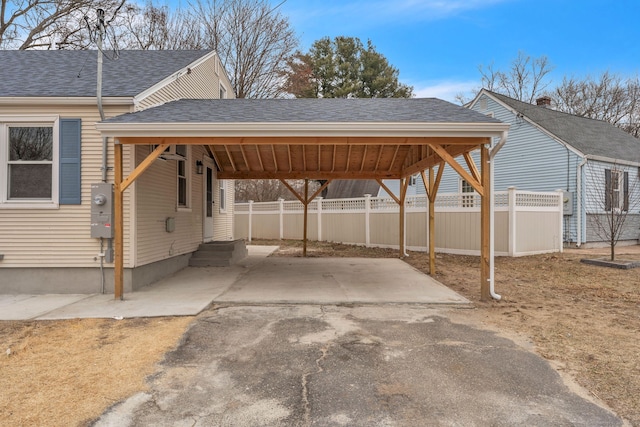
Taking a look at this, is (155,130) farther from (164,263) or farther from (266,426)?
(266,426)

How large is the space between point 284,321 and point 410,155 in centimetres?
568

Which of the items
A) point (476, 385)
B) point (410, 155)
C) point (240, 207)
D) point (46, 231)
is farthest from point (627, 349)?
point (240, 207)

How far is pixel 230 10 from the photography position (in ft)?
67.9

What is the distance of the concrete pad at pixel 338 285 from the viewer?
5.59m

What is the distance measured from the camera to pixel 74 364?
3285 mm

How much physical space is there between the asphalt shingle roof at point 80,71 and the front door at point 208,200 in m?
2.39

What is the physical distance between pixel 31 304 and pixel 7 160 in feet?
7.85

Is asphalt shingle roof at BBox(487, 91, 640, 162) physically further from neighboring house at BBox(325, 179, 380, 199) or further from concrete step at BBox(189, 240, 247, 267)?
neighboring house at BBox(325, 179, 380, 199)

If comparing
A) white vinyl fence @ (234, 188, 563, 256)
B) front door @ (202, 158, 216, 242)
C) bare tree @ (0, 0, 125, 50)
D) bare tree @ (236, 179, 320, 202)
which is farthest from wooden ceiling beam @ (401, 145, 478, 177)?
bare tree @ (236, 179, 320, 202)

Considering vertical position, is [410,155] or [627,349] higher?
[410,155]

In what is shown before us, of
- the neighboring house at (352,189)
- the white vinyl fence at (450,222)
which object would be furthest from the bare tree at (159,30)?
the neighboring house at (352,189)

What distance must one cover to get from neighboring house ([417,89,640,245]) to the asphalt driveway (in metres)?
10.4

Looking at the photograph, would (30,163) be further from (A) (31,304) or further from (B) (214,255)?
(B) (214,255)

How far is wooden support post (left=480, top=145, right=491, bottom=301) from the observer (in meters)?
5.55
